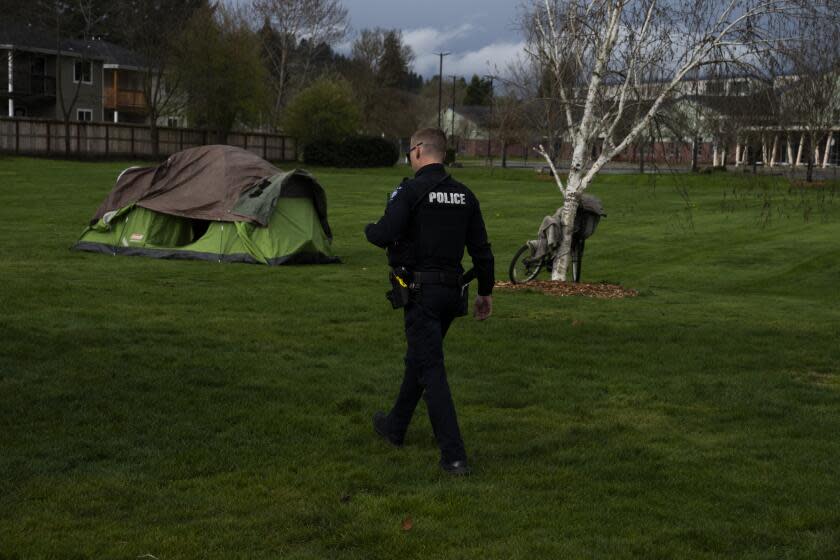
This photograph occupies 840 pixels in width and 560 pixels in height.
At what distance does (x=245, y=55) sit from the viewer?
204 feet

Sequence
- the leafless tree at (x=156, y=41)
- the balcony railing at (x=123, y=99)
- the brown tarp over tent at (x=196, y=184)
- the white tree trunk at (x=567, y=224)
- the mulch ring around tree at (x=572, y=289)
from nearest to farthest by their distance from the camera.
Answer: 1. the mulch ring around tree at (x=572, y=289)
2. the white tree trunk at (x=567, y=224)
3. the brown tarp over tent at (x=196, y=184)
4. the leafless tree at (x=156, y=41)
5. the balcony railing at (x=123, y=99)

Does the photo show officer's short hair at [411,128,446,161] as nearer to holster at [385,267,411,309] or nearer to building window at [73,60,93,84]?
holster at [385,267,411,309]

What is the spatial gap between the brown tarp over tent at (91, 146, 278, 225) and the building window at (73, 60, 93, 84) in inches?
1955

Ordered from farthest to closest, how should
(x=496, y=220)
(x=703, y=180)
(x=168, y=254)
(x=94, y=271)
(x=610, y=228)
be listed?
(x=703, y=180) → (x=496, y=220) → (x=610, y=228) → (x=168, y=254) → (x=94, y=271)

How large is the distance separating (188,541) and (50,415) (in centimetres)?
275

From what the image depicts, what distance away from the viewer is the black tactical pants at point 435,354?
21.2 ft

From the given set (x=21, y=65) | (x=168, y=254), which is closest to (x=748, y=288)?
(x=168, y=254)

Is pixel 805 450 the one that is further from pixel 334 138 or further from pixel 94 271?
pixel 334 138

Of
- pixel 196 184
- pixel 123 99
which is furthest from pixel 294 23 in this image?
pixel 196 184

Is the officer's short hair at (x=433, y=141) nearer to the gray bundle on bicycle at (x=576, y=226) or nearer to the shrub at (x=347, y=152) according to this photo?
the gray bundle on bicycle at (x=576, y=226)

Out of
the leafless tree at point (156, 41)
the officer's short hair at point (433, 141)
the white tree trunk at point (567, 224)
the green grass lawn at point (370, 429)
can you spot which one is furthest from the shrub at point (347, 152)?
the officer's short hair at point (433, 141)

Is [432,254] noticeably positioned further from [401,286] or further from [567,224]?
[567,224]

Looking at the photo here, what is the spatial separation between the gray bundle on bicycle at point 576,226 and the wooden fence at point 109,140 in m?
40.1

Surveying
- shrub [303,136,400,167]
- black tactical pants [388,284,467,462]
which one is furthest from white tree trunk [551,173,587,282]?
shrub [303,136,400,167]
